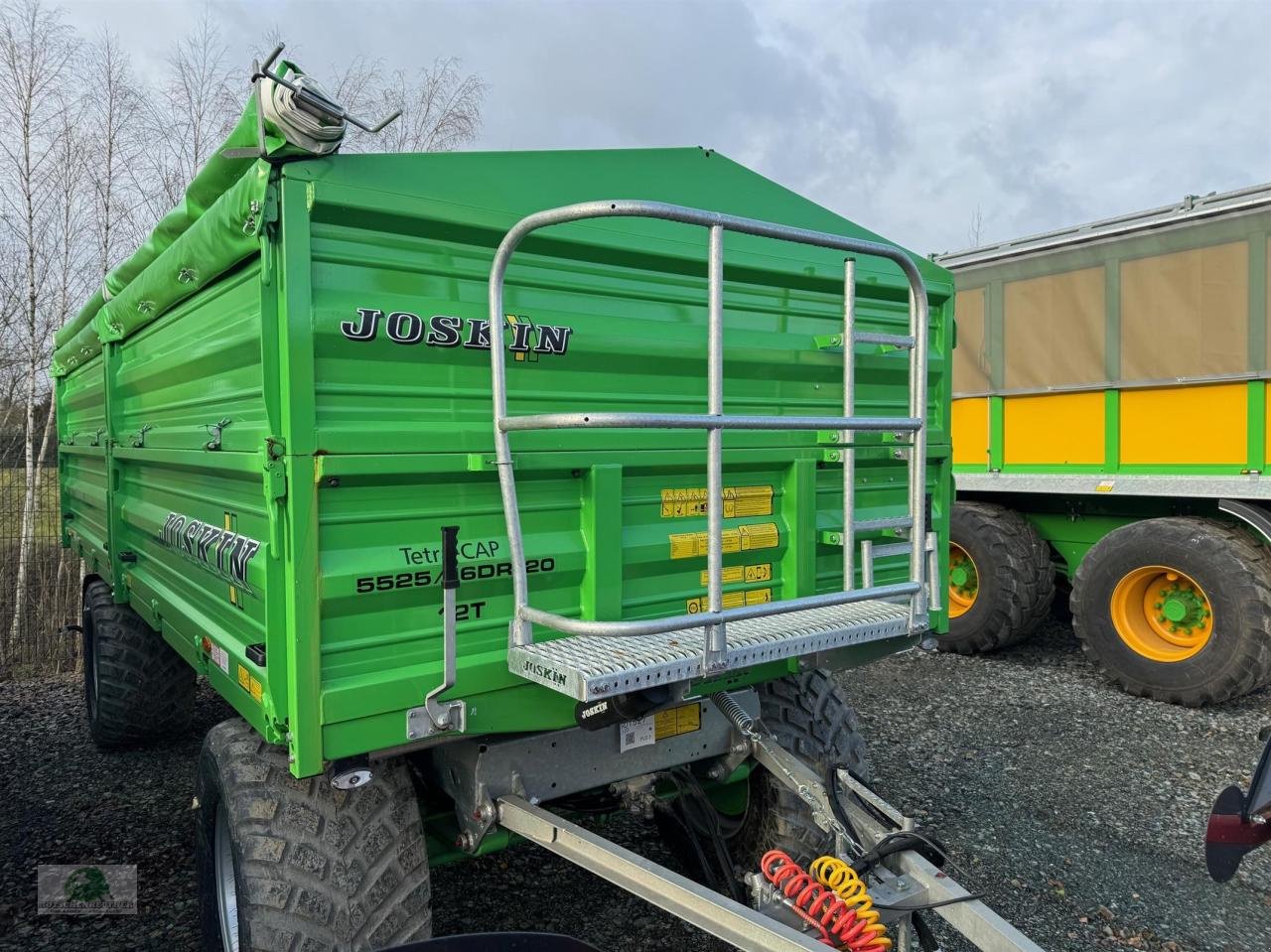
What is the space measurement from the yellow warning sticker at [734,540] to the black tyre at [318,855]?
94cm

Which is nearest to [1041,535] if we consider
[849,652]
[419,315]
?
[849,652]

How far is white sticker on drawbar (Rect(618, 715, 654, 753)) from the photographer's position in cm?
249

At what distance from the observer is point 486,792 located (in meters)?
2.29

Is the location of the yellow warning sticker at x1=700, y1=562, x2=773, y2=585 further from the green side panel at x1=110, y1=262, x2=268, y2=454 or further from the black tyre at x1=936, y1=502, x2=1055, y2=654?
the black tyre at x1=936, y1=502, x2=1055, y2=654

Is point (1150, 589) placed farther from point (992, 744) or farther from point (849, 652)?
point (849, 652)

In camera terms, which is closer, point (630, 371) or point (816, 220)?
point (630, 371)

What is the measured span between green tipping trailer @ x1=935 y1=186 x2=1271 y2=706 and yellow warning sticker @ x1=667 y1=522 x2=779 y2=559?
383cm

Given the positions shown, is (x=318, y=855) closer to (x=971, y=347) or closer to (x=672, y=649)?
(x=672, y=649)

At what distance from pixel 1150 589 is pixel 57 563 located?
8.15m

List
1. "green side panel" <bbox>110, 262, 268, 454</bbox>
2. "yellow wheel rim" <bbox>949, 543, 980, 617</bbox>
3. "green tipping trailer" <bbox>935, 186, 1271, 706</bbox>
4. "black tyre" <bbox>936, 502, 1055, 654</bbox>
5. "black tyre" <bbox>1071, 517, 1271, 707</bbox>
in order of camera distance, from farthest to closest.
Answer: "yellow wheel rim" <bbox>949, 543, 980, 617</bbox>
"black tyre" <bbox>936, 502, 1055, 654</bbox>
"green tipping trailer" <bbox>935, 186, 1271, 706</bbox>
"black tyre" <bbox>1071, 517, 1271, 707</bbox>
"green side panel" <bbox>110, 262, 268, 454</bbox>

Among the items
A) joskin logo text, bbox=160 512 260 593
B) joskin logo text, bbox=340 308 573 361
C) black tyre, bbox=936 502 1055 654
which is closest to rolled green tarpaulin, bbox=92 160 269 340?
joskin logo text, bbox=340 308 573 361

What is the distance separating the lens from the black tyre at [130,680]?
444cm

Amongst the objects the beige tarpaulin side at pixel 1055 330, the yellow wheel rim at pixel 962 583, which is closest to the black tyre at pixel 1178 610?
the yellow wheel rim at pixel 962 583

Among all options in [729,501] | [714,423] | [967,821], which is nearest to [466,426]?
[714,423]
